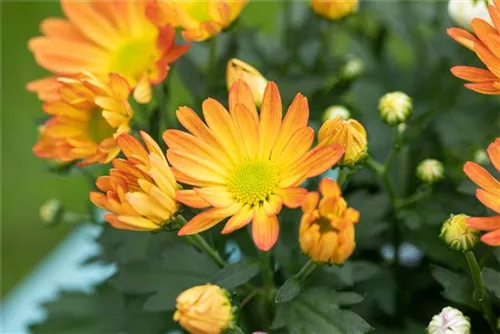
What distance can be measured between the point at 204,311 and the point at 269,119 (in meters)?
0.16

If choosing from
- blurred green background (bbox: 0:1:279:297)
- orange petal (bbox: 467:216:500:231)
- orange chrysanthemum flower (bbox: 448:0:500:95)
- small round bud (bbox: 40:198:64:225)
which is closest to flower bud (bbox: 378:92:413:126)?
orange chrysanthemum flower (bbox: 448:0:500:95)

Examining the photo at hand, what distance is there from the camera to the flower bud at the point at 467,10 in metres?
0.77

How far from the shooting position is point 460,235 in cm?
62

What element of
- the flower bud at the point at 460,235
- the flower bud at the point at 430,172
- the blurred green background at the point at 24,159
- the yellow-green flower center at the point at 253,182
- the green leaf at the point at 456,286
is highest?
the yellow-green flower center at the point at 253,182

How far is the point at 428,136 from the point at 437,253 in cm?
20

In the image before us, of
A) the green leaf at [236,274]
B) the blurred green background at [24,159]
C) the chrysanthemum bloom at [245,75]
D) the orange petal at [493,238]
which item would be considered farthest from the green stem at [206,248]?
the blurred green background at [24,159]

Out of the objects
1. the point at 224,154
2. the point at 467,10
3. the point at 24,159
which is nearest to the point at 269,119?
the point at 224,154

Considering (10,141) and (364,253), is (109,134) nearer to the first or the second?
(364,253)

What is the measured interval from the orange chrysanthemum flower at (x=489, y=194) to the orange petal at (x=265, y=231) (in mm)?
134

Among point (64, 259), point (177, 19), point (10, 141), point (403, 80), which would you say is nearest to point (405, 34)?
point (403, 80)

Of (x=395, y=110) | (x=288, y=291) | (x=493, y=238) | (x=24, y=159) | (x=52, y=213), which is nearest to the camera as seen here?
(x=493, y=238)

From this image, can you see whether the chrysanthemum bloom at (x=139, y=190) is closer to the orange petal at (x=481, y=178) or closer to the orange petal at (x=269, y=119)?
the orange petal at (x=269, y=119)

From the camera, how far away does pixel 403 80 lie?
3.35 ft

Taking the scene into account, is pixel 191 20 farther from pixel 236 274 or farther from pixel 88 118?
pixel 236 274
